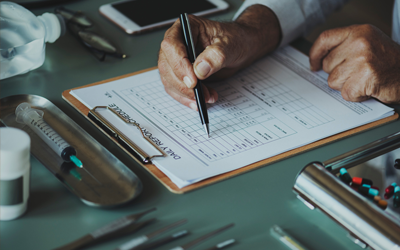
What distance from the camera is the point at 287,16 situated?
1055mm

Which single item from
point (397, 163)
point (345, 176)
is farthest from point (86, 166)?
point (397, 163)

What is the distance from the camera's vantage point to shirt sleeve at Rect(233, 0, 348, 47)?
40.9 inches

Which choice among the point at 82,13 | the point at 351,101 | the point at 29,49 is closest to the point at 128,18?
the point at 82,13

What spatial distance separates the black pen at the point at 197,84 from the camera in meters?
0.71

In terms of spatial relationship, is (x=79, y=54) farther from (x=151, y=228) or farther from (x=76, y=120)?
(x=151, y=228)

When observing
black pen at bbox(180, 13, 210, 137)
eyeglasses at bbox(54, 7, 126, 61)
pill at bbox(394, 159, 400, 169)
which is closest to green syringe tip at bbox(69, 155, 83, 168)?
black pen at bbox(180, 13, 210, 137)

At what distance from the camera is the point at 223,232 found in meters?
0.52

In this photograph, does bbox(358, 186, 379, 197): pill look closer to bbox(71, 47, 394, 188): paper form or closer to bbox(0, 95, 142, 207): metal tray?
bbox(71, 47, 394, 188): paper form

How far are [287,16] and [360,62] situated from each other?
0.90 feet

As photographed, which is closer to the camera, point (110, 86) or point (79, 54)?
point (110, 86)

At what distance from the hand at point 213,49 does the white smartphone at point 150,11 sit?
0.59 feet

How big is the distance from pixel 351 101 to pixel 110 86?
0.51m

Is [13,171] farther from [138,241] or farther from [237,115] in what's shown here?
[237,115]

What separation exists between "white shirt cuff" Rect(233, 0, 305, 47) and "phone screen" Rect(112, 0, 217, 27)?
0.51 ft
